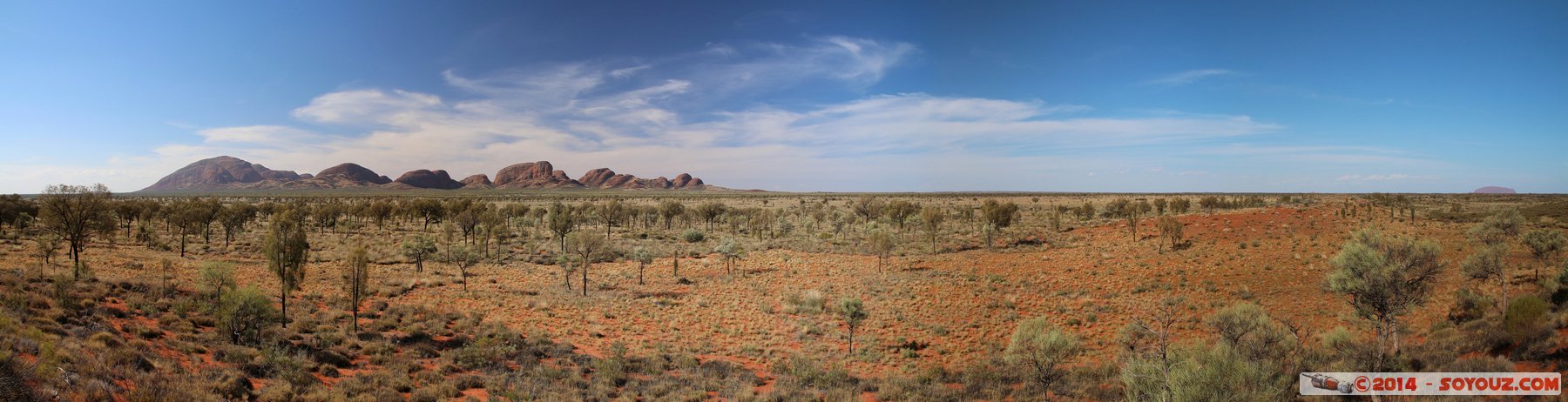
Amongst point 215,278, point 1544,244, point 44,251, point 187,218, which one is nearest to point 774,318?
point 215,278

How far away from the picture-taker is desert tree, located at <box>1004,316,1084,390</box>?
12.0 meters

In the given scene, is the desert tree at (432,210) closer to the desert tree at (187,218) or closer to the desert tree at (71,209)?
the desert tree at (187,218)

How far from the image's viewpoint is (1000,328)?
58.9 ft

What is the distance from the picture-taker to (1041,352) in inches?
474

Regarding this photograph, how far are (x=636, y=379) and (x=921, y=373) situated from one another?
22.9ft

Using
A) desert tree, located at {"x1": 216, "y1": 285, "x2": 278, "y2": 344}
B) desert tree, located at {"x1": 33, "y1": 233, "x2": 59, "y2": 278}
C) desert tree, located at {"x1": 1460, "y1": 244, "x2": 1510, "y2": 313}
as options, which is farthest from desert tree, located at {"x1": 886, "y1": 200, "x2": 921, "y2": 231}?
desert tree, located at {"x1": 33, "y1": 233, "x2": 59, "y2": 278}

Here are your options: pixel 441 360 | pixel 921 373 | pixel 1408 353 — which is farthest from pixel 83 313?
pixel 1408 353

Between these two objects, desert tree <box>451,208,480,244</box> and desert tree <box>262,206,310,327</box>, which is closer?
desert tree <box>262,206,310,327</box>

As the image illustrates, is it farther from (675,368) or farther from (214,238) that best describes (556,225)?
(675,368)

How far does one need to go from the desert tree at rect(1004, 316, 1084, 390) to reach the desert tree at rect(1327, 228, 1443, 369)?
7180mm

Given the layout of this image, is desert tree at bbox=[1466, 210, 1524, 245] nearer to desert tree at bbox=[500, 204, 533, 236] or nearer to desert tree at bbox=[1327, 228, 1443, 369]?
desert tree at bbox=[1327, 228, 1443, 369]

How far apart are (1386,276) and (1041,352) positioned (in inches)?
349

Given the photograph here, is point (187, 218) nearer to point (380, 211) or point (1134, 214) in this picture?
point (380, 211)

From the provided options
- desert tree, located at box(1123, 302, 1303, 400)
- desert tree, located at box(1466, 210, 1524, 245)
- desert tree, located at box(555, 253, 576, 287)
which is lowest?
desert tree, located at box(555, 253, 576, 287)
